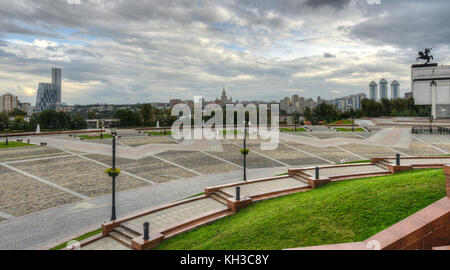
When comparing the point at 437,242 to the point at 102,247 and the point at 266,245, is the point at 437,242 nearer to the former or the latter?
the point at 266,245

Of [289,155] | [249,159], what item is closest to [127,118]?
[249,159]

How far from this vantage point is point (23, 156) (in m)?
24.3

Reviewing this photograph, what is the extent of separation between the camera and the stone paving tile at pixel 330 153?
24078mm

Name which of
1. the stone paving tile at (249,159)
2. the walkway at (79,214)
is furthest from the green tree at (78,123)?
the walkway at (79,214)

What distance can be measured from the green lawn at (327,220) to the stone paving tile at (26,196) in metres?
8.64

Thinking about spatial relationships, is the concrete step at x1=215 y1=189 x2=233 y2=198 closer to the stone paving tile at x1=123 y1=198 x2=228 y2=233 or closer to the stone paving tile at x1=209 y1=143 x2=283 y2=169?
the stone paving tile at x1=123 y1=198 x2=228 y2=233

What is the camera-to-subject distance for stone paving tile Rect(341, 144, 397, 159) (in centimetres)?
2548

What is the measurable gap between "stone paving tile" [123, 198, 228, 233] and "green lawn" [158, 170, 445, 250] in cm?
123

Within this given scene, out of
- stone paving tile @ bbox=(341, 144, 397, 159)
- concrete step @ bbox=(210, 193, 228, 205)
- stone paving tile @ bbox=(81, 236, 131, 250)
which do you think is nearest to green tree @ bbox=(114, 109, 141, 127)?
stone paving tile @ bbox=(341, 144, 397, 159)

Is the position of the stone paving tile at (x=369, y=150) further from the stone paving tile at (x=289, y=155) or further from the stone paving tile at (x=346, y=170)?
the stone paving tile at (x=346, y=170)

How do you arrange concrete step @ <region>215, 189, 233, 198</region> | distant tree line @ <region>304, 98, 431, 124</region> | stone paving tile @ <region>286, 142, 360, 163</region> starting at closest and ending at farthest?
concrete step @ <region>215, 189, 233, 198</region> → stone paving tile @ <region>286, 142, 360, 163</region> → distant tree line @ <region>304, 98, 431, 124</region>

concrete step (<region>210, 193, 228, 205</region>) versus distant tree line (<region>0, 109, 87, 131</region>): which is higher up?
distant tree line (<region>0, 109, 87, 131</region>)

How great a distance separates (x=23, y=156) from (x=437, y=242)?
30347 millimetres
